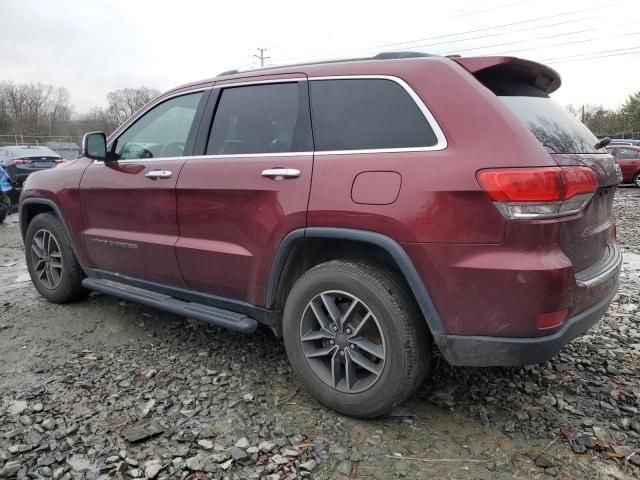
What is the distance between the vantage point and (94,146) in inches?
148

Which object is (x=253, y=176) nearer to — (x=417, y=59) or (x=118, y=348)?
(x=417, y=59)

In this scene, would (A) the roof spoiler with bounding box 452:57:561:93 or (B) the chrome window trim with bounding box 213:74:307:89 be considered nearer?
(A) the roof spoiler with bounding box 452:57:561:93

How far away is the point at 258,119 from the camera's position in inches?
123

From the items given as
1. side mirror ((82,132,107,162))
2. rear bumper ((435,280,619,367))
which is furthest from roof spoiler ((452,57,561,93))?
side mirror ((82,132,107,162))

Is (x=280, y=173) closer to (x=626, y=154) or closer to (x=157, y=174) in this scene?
(x=157, y=174)

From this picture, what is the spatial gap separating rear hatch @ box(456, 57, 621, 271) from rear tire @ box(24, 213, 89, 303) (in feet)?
11.6

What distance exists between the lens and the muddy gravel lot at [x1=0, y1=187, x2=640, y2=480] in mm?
2320

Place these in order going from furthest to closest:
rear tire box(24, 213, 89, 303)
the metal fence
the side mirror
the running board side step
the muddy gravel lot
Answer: the metal fence < rear tire box(24, 213, 89, 303) < the side mirror < the running board side step < the muddy gravel lot

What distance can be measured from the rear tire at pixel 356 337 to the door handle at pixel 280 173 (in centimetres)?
51

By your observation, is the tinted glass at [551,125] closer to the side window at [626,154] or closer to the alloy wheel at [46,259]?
the alloy wheel at [46,259]

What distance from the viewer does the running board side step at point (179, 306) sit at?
3.05 m

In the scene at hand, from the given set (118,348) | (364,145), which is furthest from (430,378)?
(118,348)

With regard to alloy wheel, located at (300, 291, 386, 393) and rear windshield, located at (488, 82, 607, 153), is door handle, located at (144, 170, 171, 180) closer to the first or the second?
alloy wheel, located at (300, 291, 386, 393)

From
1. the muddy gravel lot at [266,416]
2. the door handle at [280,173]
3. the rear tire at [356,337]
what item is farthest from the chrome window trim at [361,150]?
the muddy gravel lot at [266,416]
